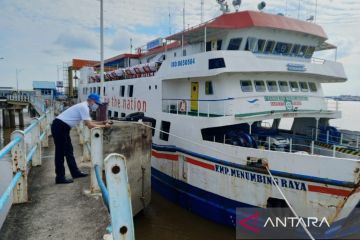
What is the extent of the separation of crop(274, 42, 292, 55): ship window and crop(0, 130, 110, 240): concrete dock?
887 centimetres

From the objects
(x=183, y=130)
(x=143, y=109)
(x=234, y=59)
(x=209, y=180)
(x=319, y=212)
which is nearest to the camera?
(x=319, y=212)

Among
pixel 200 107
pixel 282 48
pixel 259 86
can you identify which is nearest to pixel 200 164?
pixel 200 107

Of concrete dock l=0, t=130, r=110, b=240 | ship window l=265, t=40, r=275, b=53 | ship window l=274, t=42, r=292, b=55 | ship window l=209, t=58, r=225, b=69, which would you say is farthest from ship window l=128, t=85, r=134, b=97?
concrete dock l=0, t=130, r=110, b=240

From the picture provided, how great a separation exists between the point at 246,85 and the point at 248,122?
169 centimetres

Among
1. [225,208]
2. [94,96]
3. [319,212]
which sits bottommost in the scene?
[225,208]

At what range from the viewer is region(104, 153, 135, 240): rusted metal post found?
1942 millimetres

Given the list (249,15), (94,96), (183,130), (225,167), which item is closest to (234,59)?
(249,15)

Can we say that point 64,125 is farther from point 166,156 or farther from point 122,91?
point 122,91

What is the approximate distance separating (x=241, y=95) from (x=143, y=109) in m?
4.65

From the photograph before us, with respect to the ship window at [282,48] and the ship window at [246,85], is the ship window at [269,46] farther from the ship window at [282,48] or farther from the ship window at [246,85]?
the ship window at [246,85]

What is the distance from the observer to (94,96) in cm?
520

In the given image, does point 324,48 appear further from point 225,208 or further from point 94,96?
point 94,96

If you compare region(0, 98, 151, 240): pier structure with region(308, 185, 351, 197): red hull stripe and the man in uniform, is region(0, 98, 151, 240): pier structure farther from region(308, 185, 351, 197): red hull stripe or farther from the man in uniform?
region(308, 185, 351, 197): red hull stripe

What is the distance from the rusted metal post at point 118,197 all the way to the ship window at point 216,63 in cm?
776
